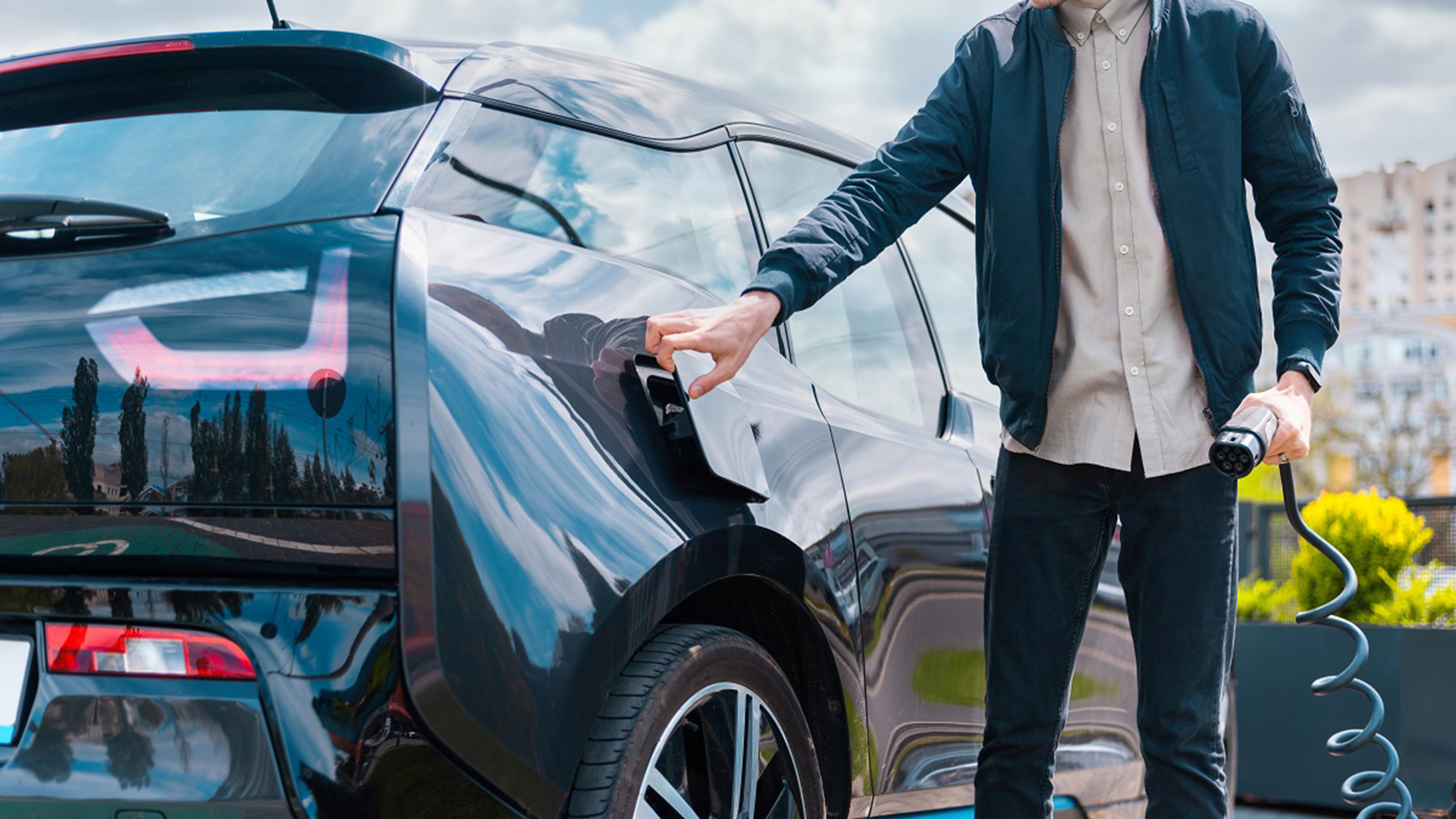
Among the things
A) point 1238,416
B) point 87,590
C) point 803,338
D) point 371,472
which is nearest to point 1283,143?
point 1238,416

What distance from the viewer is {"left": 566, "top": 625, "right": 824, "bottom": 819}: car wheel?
189 cm

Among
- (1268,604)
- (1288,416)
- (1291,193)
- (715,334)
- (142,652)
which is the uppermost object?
(1291,193)

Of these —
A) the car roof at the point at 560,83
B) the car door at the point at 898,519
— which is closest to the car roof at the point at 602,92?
the car roof at the point at 560,83

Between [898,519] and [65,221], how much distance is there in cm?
148

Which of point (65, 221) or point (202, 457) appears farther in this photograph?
point (65, 221)

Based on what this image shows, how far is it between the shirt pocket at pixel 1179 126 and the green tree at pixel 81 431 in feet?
5.20

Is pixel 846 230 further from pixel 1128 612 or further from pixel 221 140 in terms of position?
pixel 221 140

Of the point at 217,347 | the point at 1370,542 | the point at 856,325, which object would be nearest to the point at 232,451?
the point at 217,347

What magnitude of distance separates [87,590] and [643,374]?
77 centimetres

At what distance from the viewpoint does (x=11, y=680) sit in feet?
5.77

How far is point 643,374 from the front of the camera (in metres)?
2.08

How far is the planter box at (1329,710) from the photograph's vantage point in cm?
613

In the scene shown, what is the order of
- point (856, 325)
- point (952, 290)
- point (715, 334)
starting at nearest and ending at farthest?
point (715, 334), point (856, 325), point (952, 290)

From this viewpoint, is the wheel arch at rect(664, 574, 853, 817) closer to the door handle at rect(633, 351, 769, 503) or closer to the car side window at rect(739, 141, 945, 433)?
the door handle at rect(633, 351, 769, 503)
